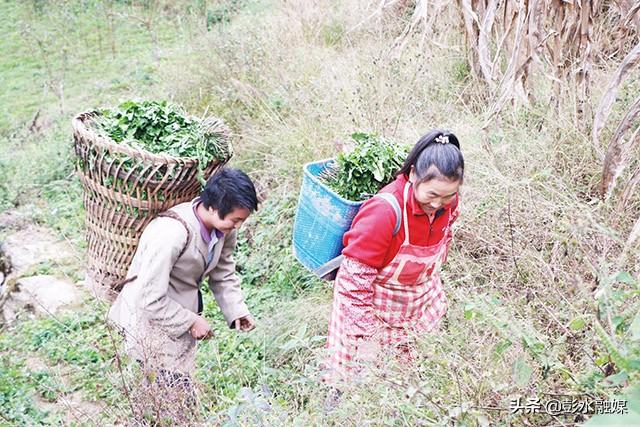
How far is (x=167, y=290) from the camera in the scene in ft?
9.31

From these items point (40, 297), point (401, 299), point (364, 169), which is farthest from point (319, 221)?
point (40, 297)

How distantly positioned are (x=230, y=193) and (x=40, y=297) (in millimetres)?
2872

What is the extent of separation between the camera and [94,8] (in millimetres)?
12602

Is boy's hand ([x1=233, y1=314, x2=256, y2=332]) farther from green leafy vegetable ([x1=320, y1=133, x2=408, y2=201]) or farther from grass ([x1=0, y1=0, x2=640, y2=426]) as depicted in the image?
green leafy vegetable ([x1=320, y1=133, x2=408, y2=201])

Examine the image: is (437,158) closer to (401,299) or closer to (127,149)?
(401,299)

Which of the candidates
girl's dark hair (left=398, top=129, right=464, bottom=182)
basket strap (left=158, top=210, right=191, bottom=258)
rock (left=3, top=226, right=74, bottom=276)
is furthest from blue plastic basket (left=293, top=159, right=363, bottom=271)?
rock (left=3, top=226, right=74, bottom=276)

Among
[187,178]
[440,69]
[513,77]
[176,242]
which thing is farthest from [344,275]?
[440,69]

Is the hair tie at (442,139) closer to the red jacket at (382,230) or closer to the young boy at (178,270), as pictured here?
the red jacket at (382,230)

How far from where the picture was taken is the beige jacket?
8.96 feet

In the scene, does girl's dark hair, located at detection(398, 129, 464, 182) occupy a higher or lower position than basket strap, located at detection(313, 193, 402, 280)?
higher

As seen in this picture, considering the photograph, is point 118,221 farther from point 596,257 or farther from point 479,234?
point 596,257

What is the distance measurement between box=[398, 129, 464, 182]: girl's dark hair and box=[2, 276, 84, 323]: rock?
10.5 feet

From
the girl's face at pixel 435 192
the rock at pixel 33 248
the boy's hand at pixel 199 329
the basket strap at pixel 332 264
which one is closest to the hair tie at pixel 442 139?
the girl's face at pixel 435 192

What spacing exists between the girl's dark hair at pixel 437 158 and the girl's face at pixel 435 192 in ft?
0.06
